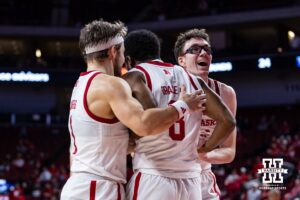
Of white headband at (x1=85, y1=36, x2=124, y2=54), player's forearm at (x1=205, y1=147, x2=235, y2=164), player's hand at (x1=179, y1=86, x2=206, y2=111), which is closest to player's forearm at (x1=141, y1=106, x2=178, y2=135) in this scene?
player's hand at (x1=179, y1=86, x2=206, y2=111)

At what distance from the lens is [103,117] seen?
3750 mm

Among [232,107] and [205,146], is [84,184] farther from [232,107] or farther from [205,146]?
[232,107]

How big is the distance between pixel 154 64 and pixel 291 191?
7.52 m

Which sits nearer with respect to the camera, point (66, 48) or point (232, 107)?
point (232, 107)

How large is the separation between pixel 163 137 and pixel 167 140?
0.11ft

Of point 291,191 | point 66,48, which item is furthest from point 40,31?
point 291,191

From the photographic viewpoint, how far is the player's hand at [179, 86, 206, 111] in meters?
3.72

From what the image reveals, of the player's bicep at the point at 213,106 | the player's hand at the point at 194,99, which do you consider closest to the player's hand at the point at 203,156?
the player's bicep at the point at 213,106

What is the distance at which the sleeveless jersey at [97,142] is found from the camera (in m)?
3.76

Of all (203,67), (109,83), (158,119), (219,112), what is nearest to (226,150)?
(203,67)

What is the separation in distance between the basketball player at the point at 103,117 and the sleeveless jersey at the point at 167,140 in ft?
0.50

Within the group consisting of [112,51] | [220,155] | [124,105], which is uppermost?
[112,51]

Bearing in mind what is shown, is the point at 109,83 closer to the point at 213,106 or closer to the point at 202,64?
the point at 213,106

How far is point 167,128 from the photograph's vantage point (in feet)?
11.9
